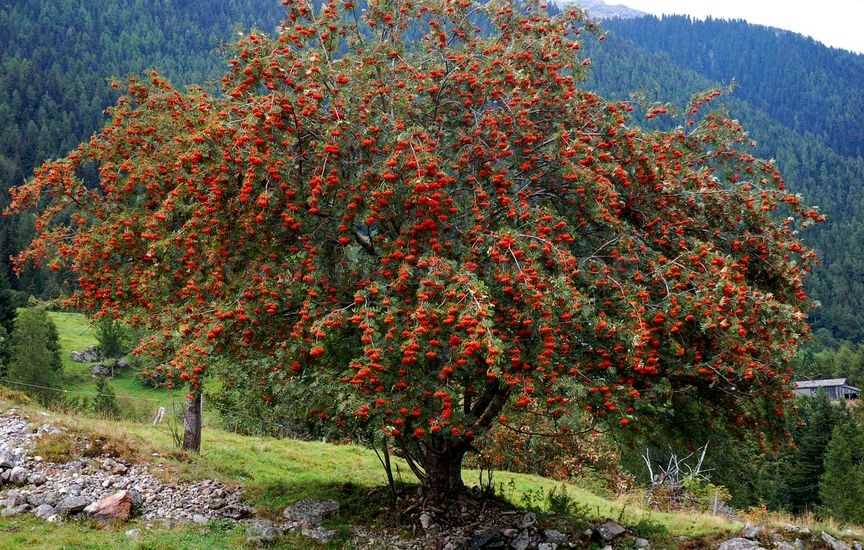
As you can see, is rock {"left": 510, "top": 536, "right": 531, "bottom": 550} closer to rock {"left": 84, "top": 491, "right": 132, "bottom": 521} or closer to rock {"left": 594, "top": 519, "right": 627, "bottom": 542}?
rock {"left": 594, "top": 519, "right": 627, "bottom": 542}

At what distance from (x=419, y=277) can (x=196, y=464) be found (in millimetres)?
8371

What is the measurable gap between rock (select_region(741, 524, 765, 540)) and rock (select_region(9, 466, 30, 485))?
1170cm

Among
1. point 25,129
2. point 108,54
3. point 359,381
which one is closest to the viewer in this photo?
point 359,381

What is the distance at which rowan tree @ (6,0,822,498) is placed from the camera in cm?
819

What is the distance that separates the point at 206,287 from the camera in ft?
31.0

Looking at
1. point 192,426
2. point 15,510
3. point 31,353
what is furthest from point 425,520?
point 31,353

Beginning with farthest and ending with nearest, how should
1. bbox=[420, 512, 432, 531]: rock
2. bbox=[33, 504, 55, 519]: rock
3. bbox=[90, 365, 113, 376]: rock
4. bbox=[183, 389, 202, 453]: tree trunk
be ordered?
1. bbox=[90, 365, 113, 376]: rock
2. bbox=[183, 389, 202, 453]: tree trunk
3. bbox=[420, 512, 432, 531]: rock
4. bbox=[33, 504, 55, 519]: rock

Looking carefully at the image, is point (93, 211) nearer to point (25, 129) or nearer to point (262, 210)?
point (262, 210)

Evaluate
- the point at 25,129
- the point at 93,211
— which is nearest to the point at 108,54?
the point at 25,129

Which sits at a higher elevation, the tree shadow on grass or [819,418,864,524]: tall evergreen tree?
the tree shadow on grass

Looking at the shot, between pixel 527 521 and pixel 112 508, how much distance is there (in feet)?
20.9

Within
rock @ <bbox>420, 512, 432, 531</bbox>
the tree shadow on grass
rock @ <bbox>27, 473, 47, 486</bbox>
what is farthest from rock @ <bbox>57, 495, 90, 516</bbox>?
rock @ <bbox>420, 512, 432, 531</bbox>

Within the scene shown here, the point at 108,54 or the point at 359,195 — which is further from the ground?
the point at 108,54

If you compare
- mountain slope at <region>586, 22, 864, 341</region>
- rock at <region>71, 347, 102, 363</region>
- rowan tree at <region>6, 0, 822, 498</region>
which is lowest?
rock at <region>71, 347, 102, 363</region>
